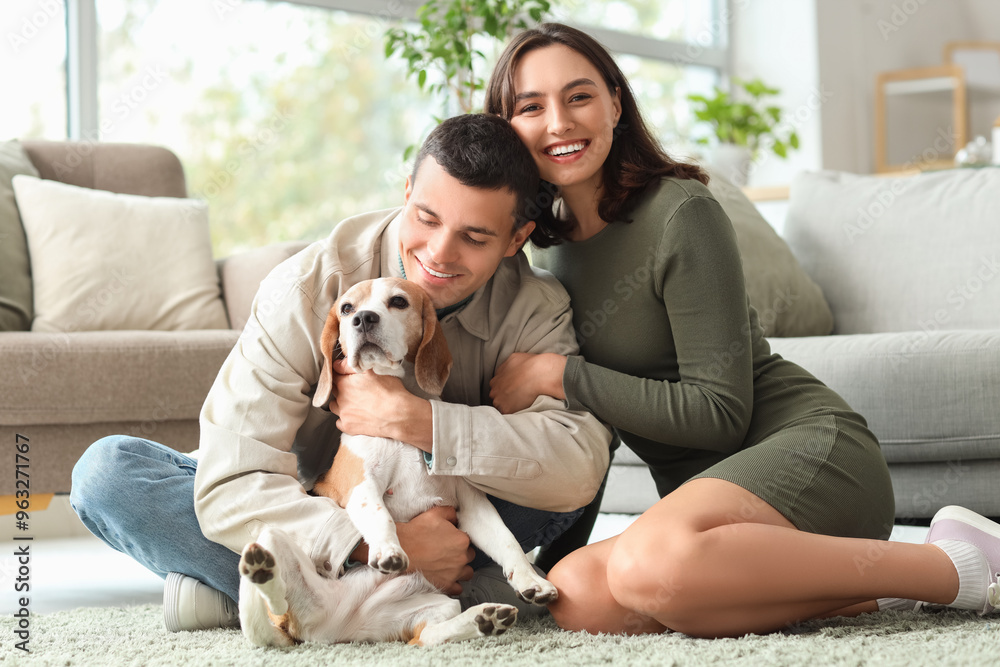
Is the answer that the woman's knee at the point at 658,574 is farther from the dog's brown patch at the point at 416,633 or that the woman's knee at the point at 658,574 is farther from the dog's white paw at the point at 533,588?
the dog's brown patch at the point at 416,633

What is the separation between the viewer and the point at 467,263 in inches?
58.8

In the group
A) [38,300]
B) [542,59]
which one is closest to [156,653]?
[542,59]

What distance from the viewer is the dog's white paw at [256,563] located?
121 centimetres

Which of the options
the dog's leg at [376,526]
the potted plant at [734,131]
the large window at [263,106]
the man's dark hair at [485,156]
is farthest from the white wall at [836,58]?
the dog's leg at [376,526]

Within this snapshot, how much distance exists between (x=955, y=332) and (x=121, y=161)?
272 cm

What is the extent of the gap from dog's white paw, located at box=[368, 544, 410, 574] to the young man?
72 millimetres

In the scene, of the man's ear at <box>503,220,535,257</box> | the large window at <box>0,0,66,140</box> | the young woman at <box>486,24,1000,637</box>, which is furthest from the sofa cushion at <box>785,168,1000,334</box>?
the large window at <box>0,0,66,140</box>

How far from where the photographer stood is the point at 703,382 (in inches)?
60.4

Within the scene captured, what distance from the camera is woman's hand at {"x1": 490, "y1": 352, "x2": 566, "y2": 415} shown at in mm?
1523

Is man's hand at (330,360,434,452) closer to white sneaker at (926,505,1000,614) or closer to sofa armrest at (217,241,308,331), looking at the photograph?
white sneaker at (926,505,1000,614)

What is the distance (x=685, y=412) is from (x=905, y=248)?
1567 mm

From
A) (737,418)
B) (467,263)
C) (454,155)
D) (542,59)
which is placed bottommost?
(737,418)

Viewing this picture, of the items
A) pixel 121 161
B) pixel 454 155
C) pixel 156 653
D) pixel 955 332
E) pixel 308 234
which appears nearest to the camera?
pixel 156 653

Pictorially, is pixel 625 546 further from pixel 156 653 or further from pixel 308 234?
pixel 308 234
